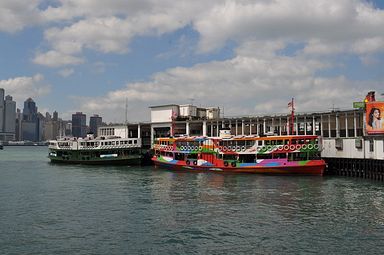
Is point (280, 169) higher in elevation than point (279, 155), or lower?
lower

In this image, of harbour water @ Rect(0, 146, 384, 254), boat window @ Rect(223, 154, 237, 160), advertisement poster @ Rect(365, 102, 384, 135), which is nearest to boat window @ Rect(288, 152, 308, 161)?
boat window @ Rect(223, 154, 237, 160)

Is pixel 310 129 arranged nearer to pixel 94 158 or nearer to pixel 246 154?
pixel 246 154

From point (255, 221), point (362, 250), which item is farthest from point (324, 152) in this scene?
point (362, 250)

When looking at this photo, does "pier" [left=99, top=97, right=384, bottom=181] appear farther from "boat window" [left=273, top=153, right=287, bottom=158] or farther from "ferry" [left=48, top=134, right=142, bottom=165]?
"ferry" [left=48, top=134, right=142, bottom=165]

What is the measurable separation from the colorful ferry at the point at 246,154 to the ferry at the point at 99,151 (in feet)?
29.9

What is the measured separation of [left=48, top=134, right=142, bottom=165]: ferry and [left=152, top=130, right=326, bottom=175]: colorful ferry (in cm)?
910

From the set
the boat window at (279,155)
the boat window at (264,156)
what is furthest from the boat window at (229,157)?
the boat window at (279,155)

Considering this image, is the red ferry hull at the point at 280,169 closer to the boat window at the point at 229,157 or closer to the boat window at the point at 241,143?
the boat window at the point at 229,157

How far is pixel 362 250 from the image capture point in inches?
812

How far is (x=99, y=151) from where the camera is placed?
275 feet

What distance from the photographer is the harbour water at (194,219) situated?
70.5 ft

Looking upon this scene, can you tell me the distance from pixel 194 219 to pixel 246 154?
115ft

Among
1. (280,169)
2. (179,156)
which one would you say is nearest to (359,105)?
(280,169)

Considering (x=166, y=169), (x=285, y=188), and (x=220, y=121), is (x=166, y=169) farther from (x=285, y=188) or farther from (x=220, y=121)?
(x=285, y=188)
